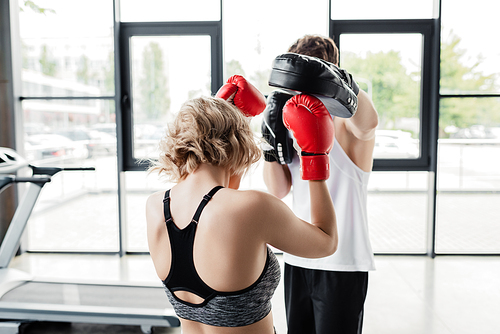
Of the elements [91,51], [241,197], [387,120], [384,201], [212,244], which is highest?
[91,51]

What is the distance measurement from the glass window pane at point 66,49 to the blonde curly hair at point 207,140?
308 cm

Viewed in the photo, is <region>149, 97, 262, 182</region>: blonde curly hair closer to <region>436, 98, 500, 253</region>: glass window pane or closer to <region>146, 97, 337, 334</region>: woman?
<region>146, 97, 337, 334</region>: woman

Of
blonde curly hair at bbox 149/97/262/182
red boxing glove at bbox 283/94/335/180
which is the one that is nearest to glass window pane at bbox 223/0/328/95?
red boxing glove at bbox 283/94/335/180

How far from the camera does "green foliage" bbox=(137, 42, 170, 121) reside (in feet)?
12.3

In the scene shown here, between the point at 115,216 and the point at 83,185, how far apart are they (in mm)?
466

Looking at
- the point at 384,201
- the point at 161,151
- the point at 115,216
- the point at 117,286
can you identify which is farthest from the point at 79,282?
the point at 384,201

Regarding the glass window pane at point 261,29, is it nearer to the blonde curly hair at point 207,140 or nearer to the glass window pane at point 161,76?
the glass window pane at point 161,76

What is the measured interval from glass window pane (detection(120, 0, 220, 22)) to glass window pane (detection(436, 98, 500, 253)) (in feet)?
7.97

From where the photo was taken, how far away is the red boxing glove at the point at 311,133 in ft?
3.34

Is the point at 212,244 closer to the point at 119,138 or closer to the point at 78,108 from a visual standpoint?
the point at 119,138

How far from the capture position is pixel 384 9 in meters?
3.54

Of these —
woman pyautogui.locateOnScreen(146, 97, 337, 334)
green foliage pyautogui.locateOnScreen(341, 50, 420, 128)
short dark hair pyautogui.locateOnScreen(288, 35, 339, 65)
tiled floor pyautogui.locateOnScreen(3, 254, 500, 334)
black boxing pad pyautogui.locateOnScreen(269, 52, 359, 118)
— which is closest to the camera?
woman pyautogui.locateOnScreen(146, 97, 337, 334)

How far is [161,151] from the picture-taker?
3.28 ft

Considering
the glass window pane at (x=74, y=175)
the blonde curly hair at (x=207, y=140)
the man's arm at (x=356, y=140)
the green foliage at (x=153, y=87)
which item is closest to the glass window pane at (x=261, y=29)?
the green foliage at (x=153, y=87)
